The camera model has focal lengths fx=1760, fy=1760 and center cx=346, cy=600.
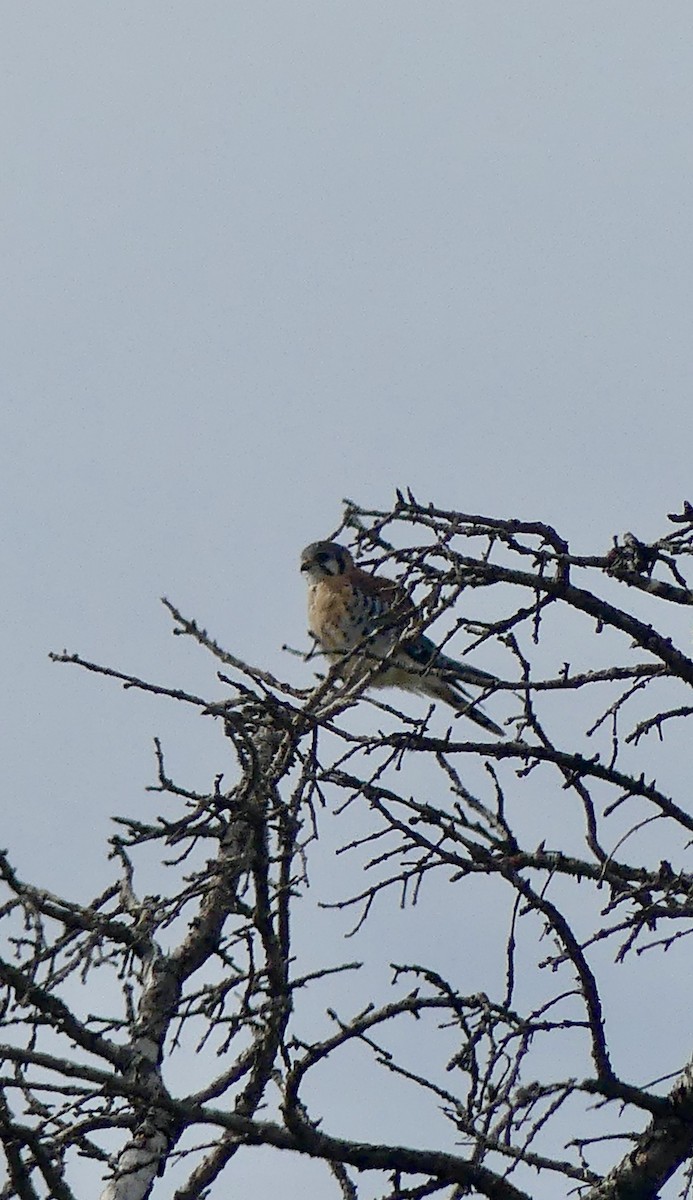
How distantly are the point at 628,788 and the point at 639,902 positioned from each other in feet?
0.83

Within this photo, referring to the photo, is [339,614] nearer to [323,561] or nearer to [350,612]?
[350,612]

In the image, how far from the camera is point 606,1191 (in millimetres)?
3920

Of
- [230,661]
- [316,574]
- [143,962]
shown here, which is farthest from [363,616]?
[230,661]

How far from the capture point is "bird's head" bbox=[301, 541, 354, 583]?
410 inches

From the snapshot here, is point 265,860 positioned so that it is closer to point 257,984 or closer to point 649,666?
point 257,984

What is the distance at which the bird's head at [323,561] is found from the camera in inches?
410

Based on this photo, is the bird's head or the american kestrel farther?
the bird's head

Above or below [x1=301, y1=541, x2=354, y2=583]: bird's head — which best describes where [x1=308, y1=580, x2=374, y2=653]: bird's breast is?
below

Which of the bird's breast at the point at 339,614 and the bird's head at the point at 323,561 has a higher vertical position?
the bird's head at the point at 323,561

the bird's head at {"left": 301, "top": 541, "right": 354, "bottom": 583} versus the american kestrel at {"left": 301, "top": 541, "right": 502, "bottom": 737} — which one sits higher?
the bird's head at {"left": 301, "top": 541, "right": 354, "bottom": 583}

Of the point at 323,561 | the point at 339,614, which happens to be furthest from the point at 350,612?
the point at 323,561

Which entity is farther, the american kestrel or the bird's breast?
the bird's breast

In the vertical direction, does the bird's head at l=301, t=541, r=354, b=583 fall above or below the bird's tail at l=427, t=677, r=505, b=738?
above

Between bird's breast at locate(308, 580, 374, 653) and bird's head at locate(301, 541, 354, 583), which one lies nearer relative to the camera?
bird's breast at locate(308, 580, 374, 653)
